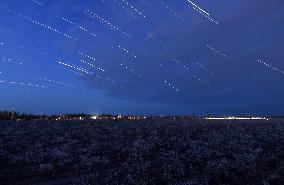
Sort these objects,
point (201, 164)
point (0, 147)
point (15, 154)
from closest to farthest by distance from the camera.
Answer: point (201, 164)
point (15, 154)
point (0, 147)

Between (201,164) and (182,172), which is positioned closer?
(182,172)

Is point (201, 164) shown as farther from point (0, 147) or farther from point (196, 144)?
point (0, 147)

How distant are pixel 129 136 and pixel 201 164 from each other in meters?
11.6

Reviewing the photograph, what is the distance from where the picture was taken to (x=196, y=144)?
73.8 feet

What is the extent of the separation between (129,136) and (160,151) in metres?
7.20

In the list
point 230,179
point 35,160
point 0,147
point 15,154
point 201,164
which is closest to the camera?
point 230,179

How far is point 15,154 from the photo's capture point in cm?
2197

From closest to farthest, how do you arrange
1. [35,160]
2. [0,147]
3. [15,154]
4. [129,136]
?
[35,160]
[15,154]
[0,147]
[129,136]

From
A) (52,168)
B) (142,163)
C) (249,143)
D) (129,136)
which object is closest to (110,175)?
(142,163)

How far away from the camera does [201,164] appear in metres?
16.9

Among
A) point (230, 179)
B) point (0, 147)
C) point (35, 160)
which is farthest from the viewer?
point (0, 147)

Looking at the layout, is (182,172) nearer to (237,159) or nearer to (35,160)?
(237,159)

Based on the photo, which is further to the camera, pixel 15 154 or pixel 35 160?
pixel 15 154

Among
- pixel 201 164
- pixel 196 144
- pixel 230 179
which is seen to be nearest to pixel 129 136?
pixel 196 144
